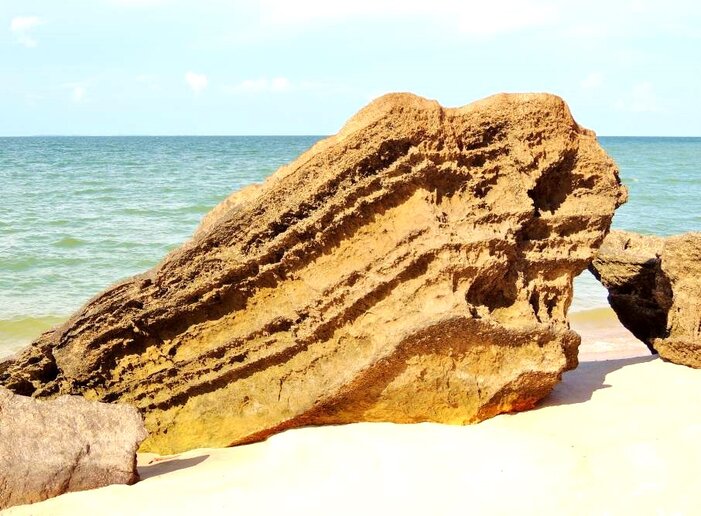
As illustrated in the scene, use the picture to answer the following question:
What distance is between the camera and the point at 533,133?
4.67 metres

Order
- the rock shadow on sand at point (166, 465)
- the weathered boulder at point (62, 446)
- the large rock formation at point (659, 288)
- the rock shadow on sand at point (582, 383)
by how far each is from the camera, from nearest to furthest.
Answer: the weathered boulder at point (62, 446) < the rock shadow on sand at point (166, 465) < the rock shadow on sand at point (582, 383) < the large rock formation at point (659, 288)

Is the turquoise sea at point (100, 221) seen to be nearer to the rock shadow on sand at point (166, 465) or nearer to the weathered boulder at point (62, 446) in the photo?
the rock shadow on sand at point (166, 465)

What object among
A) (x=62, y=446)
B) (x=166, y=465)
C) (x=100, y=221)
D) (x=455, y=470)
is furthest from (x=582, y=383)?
(x=100, y=221)

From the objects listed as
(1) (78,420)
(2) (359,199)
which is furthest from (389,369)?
(1) (78,420)

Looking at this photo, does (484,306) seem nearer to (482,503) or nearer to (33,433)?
(482,503)

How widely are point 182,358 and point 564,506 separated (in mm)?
2330

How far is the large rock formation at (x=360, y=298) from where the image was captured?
4.34 metres

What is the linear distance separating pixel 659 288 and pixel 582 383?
1144mm

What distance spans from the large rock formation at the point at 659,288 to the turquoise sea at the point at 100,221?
148 inches

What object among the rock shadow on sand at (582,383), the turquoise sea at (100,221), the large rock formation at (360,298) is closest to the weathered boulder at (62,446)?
the large rock formation at (360,298)

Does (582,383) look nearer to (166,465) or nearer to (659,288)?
(659,288)

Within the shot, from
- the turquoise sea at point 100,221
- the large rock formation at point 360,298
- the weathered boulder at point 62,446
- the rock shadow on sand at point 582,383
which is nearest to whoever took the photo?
the weathered boulder at point 62,446

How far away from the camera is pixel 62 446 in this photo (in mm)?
3785

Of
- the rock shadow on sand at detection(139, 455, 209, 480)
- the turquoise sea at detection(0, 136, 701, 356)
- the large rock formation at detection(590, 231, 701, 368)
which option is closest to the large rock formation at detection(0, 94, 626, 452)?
the rock shadow on sand at detection(139, 455, 209, 480)
